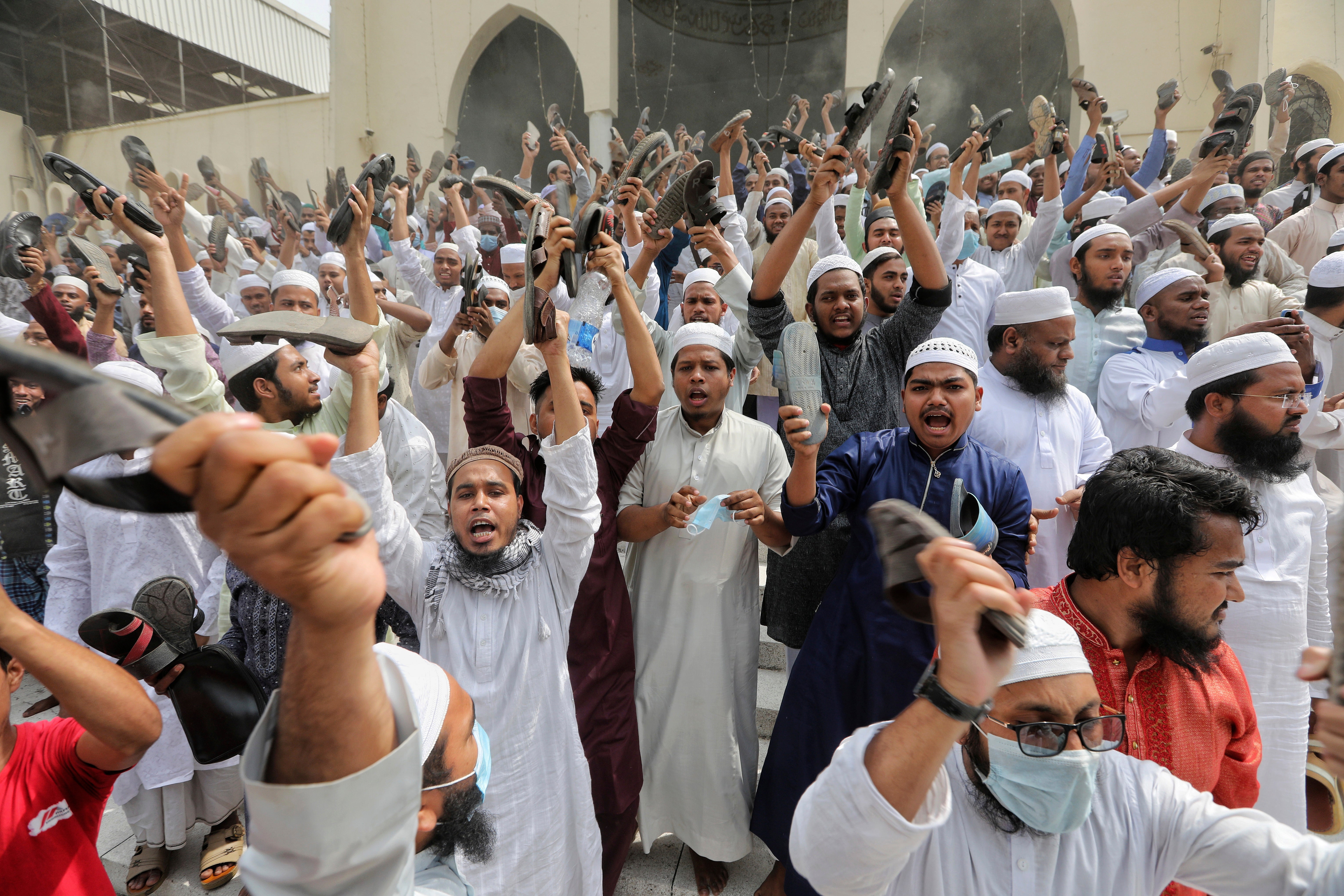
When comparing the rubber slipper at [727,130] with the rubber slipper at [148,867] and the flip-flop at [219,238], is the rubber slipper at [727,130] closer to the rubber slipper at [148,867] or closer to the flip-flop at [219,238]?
the rubber slipper at [148,867]

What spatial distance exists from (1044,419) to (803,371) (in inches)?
43.8

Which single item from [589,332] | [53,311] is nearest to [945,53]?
[589,332]

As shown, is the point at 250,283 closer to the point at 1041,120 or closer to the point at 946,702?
the point at 946,702

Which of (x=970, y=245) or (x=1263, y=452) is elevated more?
(x=970, y=245)

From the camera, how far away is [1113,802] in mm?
1457

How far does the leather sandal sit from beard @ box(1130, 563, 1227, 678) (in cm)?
329

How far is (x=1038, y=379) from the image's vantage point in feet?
9.81

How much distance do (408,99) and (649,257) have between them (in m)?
13.5

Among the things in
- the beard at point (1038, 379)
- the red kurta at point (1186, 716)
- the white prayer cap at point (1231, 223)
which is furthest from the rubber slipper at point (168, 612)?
the white prayer cap at point (1231, 223)

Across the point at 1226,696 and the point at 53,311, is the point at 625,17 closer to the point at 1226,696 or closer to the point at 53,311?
the point at 53,311

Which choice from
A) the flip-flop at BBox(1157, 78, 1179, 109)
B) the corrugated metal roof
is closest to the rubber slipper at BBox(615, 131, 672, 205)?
the flip-flop at BBox(1157, 78, 1179, 109)

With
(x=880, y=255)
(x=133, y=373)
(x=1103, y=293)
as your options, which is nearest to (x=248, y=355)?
(x=133, y=373)

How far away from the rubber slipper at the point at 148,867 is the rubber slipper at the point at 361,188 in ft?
8.59

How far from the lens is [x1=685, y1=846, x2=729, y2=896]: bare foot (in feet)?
9.01
